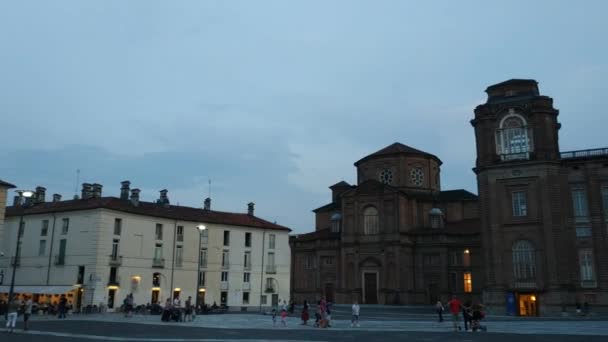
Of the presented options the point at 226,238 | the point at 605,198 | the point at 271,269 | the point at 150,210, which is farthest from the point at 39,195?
the point at 605,198

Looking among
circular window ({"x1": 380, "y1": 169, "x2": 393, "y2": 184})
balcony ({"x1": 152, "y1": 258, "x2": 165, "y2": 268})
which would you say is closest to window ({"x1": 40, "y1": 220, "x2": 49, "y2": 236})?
balcony ({"x1": 152, "y1": 258, "x2": 165, "y2": 268})

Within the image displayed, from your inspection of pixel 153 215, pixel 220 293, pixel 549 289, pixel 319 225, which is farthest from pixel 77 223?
pixel 549 289

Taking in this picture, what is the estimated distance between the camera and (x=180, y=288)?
54312 millimetres

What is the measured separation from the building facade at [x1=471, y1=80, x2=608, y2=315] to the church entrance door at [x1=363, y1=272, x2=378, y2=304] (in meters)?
18.8

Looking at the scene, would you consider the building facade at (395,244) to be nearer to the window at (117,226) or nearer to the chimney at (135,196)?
the chimney at (135,196)

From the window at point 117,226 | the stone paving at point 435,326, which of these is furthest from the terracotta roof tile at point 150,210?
the stone paving at point 435,326

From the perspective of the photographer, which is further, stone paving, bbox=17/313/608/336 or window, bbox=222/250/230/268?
window, bbox=222/250/230/268

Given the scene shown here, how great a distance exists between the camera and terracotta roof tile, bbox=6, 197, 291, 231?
163ft

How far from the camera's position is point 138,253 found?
5088 cm

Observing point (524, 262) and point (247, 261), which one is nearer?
point (524, 262)

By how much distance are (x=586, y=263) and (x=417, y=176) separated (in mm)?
30239

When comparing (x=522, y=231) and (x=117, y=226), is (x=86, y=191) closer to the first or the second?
(x=117, y=226)

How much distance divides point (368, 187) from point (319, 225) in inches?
513

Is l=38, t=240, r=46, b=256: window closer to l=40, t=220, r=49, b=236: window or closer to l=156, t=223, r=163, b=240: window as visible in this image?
l=40, t=220, r=49, b=236: window
